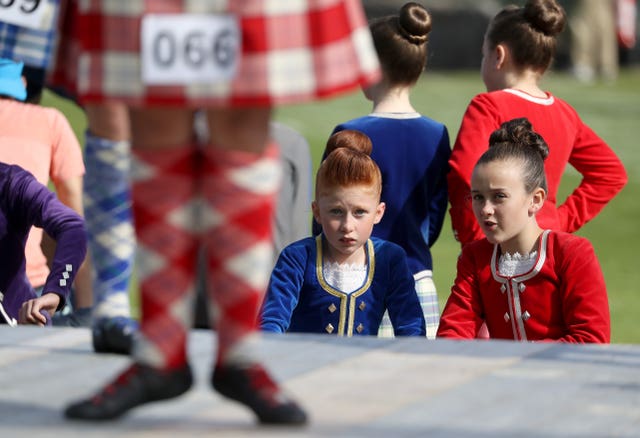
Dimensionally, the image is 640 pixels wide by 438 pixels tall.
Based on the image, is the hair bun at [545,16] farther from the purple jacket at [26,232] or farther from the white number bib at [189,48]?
the white number bib at [189,48]

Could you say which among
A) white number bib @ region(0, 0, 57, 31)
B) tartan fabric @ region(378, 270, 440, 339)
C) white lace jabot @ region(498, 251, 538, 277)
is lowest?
tartan fabric @ region(378, 270, 440, 339)

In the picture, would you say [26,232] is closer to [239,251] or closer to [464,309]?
[464,309]

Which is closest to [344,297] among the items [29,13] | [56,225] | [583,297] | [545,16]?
[583,297]

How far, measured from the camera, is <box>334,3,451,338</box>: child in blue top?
493 centimetres

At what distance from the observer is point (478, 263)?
4.53m

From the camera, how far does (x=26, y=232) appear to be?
15.1 feet

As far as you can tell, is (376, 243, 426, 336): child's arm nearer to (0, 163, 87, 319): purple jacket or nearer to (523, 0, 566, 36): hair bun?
(0, 163, 87, 319): purple jacket

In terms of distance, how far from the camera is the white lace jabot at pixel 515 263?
14.5 ft

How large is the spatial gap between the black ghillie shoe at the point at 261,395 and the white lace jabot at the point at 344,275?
1743mm

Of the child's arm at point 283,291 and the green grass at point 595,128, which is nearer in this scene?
the child's arm at point 283,291

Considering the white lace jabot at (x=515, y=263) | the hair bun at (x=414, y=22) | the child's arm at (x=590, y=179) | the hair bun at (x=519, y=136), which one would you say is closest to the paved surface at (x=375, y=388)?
the white lace jabot at (x=515, y=263)

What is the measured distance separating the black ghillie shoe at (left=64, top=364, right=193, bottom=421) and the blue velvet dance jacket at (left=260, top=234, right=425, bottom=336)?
167 centimetres

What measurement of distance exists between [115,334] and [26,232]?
1.29m

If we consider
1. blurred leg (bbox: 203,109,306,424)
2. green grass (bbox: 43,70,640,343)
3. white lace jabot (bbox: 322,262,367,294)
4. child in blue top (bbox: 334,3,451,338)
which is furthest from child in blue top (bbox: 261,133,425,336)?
green grass (bbox: 43,70,640,343)
